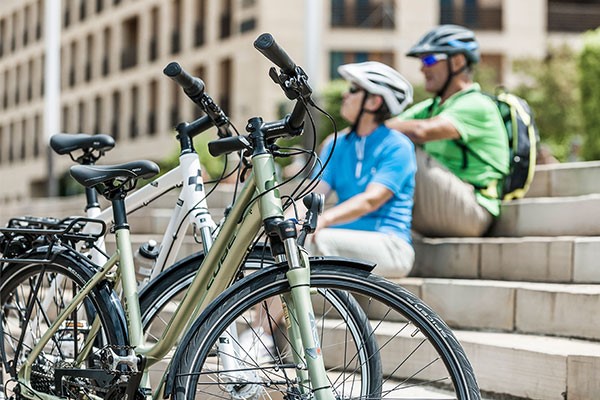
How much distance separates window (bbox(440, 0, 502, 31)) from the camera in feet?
129

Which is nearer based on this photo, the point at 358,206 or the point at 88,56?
the point at 358,206

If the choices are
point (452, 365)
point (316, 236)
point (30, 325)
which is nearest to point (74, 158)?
point (30, 325)

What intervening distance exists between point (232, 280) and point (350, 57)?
117 feet

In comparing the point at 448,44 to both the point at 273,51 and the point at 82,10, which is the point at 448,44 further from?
the point at 82,10

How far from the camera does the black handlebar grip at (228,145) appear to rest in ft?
13.1

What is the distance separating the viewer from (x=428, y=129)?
6629mm

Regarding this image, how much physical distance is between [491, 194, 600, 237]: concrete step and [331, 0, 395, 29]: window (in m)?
32.7

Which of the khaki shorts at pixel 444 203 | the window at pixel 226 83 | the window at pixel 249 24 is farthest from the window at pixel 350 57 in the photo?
the khaki shorts at pixel 444 203

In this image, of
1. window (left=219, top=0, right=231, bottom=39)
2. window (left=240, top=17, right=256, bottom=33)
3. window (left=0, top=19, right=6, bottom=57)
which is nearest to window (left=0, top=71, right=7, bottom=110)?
window (left=0, top=19, right=6, bottom=57)

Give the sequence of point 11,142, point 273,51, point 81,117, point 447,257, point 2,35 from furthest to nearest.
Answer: point 2,35 → point 11,142 → point 81,117 → point 447,257 → point 273,51

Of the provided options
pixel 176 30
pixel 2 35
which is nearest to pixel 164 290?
pixel 176 30

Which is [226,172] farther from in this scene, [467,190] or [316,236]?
[467,190]

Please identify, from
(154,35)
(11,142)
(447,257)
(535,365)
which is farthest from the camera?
(11,142)

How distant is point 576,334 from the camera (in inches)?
219
